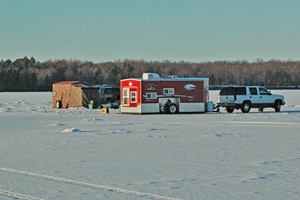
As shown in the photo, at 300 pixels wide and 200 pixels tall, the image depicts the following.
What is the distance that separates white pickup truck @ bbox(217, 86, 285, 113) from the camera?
96.8 feet

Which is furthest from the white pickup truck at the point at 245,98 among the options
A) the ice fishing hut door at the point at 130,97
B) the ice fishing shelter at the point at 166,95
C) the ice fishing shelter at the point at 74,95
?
the ice fishing shelter at the point at 74,95

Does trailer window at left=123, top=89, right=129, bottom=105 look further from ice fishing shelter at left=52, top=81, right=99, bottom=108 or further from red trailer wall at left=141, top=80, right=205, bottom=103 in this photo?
ice fishing shelter at left=52, top=81, right=99, bottom=108

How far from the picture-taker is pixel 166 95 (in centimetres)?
2923

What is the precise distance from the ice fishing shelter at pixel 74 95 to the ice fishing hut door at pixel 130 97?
8.14 metres

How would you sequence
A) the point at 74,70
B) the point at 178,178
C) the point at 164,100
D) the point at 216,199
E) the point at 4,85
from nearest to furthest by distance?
1. the point at 216,199
2. the point at 178,178
3. the point at 164,100
4. the point at 4,85
5. the point at 74,70

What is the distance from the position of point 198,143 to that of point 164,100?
52.6ft

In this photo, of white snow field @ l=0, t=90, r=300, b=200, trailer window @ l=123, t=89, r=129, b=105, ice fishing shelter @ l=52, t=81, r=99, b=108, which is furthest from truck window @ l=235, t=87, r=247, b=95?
white snow field @ l=0, t=90, r=300, b=200

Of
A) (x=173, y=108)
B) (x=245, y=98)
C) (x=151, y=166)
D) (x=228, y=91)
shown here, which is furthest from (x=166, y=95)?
(x=151, y=166)

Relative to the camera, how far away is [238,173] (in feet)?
27.7

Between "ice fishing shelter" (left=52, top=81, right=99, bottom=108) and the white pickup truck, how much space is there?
12.7m

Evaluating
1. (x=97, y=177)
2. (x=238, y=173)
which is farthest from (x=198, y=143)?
(x=97, y=177)

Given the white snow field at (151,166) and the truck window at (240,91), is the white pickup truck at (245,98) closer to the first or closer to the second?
the truck window at (240,91)

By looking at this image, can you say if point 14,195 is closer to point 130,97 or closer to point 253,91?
point 130,97

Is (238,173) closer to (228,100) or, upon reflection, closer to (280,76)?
(228,100)
